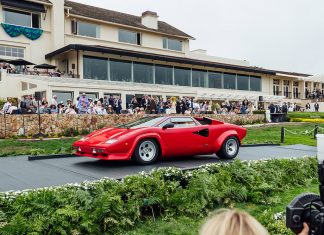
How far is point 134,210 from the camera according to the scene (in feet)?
20.3

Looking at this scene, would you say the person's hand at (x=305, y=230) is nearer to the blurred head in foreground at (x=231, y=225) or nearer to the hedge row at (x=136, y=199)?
the blurred head in foreground at (x=231, y=225)

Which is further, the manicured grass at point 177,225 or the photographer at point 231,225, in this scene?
the manicured grass at point 177,225

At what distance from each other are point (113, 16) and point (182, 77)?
34.8ft

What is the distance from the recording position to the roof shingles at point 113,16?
127 feet

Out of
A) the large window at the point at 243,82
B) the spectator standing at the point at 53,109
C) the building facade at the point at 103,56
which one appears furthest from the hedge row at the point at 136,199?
the large window at the point at 243,82

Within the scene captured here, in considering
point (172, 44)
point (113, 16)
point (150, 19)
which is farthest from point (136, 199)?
point (172, 44)

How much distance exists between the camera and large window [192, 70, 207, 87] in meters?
41.6

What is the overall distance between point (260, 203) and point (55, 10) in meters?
32.3

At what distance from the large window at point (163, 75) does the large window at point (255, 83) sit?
13893 millimetres

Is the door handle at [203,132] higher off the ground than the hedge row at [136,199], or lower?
higher

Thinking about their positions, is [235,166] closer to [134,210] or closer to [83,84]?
[134,210]

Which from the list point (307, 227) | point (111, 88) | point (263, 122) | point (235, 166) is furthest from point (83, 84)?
point (307, 227)

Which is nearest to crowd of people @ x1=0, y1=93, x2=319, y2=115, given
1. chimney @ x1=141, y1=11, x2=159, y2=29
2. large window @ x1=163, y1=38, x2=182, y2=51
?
large window @ x1=163, y1=38, x2=182, y2=51

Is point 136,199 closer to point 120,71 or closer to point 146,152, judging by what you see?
point 146,152
